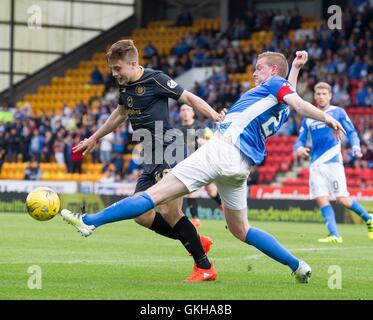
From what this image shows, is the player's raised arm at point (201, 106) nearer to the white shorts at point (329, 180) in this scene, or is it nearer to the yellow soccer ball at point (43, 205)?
the yellow soccer ball at point (43, 205)

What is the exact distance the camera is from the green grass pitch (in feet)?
26.9

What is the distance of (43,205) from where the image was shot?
28.0 ft

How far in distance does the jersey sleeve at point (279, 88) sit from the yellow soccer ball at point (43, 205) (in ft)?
7.20

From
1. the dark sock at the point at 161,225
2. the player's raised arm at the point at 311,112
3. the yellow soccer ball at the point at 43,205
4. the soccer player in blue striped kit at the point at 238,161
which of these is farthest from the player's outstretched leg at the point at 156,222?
the player's raised arm at the point at 311,112

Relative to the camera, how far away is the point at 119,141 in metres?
31.2

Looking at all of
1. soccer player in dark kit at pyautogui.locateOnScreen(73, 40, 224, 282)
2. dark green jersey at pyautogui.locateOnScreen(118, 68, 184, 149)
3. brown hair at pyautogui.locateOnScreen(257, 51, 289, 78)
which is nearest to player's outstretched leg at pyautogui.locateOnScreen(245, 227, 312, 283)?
soccer player in dark kit at pyautogui.locateOnScreen(73, 40, 224, 282)

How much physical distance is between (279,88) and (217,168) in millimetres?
917

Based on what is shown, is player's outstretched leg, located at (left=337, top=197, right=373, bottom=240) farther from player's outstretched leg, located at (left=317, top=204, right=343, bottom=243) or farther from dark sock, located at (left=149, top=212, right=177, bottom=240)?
dark sock, located at (left=149, top=212, right=177, bottom=240)

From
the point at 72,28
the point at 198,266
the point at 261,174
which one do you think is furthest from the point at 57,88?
the point at 198,266

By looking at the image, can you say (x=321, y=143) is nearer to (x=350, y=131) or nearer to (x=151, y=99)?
(x=350, y=131)

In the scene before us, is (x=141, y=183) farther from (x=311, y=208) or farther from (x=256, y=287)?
(x=311, y=208)

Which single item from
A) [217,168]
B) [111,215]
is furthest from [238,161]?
[111,215]

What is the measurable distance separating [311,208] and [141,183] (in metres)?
14.1

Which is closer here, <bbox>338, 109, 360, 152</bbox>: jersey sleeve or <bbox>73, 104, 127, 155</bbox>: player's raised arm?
<bbox>73, 104, 127, 155</bbox>: player's raised arm
